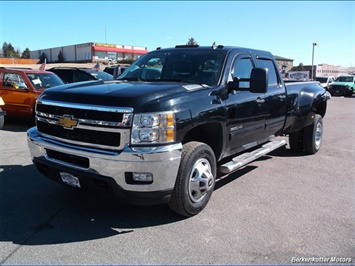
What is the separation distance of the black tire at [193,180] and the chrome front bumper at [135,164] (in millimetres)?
147

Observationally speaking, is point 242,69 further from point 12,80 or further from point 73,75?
point 73,75

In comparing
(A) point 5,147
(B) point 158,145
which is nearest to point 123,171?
(B) point 158,145

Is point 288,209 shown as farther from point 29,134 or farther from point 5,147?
point 5,147

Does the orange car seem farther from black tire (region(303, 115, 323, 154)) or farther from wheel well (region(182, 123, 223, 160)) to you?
black tire (region(303, 115, 323, 154))

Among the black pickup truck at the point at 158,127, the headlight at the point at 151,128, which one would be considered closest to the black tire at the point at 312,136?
the black pickup truck at the point at 158,127

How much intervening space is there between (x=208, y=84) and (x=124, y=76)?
4.77 ft

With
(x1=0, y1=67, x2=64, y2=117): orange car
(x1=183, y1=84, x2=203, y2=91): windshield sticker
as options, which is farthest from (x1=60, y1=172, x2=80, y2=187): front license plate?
(x1=0, y1=67, x2=64, y2=117): orange car

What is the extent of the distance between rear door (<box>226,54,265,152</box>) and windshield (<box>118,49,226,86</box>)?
30 cm

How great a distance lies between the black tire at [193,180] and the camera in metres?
3.62

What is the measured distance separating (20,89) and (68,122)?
7.16 m

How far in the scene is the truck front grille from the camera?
131 inches

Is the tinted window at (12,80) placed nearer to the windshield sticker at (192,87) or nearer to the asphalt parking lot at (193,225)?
the asphalt parking lot at (193,225)

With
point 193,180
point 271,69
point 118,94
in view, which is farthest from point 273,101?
point 118,94

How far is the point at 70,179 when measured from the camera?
12.0 ft
